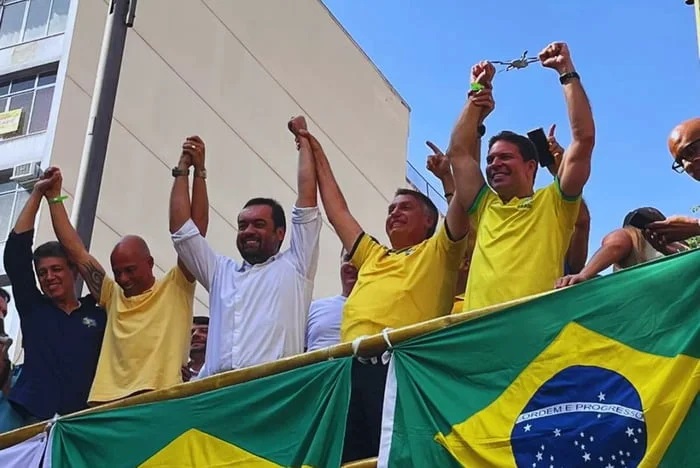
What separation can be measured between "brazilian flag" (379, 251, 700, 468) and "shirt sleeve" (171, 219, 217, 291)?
155 centimetres

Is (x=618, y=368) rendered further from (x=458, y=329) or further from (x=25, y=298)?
(x=25, y=298)

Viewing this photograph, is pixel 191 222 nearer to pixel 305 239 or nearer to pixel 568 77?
pixel 305 239

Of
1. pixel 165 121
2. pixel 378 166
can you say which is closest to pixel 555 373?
pixel 165 121

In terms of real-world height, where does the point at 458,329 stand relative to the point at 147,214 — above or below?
below

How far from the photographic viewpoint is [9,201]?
1988cm

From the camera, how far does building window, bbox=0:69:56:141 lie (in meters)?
20.3

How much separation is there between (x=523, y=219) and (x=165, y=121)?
1803 cm

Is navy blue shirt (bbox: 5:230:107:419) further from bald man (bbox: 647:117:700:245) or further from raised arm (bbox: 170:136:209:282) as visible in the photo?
bald man (bbox: 647:117:700:245)

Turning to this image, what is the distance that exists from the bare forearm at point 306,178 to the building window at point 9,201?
14413 millimetres

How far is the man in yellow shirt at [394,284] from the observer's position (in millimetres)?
5031

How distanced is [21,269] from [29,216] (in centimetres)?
37

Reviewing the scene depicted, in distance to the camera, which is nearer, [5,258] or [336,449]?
[336,449]

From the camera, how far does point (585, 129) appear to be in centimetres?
489

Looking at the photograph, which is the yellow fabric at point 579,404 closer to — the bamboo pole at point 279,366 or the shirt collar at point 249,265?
the bamboo pole at point 279,366
